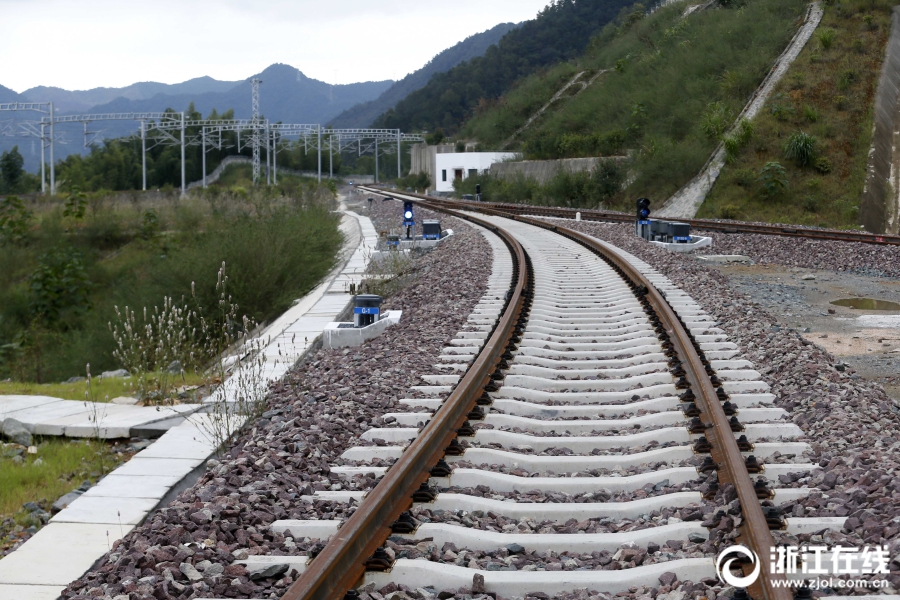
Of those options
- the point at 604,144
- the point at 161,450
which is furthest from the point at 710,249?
the point at 604,144

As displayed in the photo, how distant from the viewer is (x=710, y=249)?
65.9 feet

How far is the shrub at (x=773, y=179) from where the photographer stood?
3178cm

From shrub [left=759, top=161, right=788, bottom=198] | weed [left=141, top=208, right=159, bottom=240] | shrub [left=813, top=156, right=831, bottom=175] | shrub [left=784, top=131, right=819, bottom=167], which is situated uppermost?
shrub [left=784, top=131, right=819, bottom=167]

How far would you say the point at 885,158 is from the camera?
1261 inches

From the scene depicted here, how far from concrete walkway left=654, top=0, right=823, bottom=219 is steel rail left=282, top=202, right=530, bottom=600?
80.8ft

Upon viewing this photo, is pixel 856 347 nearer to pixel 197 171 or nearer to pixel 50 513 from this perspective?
pixel 50 513

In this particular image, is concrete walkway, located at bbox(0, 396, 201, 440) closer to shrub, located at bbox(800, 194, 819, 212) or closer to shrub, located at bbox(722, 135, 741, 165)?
shrub, located at bbox(800, 194, 819, 212)

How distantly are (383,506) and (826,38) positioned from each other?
42920 millimetres

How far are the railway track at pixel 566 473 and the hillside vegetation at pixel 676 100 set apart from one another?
30.1m

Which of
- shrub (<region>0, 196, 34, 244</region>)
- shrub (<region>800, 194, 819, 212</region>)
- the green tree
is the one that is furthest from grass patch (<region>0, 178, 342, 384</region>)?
the green tree

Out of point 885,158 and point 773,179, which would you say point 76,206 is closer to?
point 773,179

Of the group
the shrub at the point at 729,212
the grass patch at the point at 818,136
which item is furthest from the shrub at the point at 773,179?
the shrub at the point at 729,212

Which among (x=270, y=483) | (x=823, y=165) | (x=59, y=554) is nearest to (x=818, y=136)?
(x=823, y=165)

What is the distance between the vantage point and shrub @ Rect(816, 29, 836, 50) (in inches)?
1631
